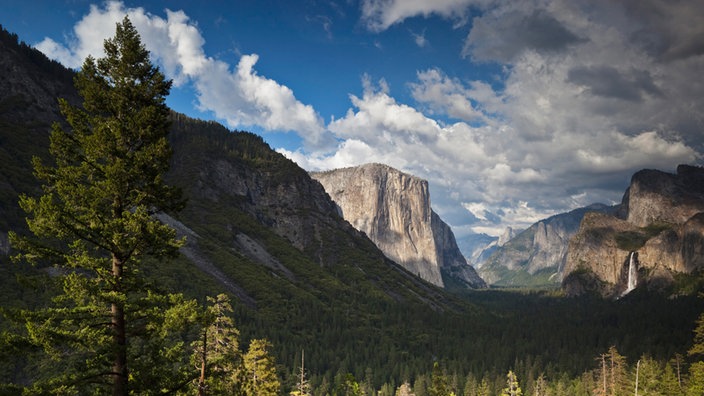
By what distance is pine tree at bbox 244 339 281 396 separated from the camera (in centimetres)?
3778

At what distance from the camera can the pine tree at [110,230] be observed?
14414 millimetres

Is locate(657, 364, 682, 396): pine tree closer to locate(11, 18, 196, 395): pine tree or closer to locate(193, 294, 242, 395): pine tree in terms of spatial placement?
locate(193, 294, 242, 395): pine tree

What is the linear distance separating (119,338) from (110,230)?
11.9ft

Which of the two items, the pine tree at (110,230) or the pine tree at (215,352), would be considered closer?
the pine tree at (110,230)

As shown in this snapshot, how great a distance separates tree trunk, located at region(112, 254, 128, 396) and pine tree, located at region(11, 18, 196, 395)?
0.03 metres

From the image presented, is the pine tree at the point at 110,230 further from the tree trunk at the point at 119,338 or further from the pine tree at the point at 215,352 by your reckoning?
the pine tree at the point at 215,352

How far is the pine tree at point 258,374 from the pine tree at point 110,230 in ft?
74.9

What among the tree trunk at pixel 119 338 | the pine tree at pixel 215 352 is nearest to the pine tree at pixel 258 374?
the pine tree at pixel 215 352

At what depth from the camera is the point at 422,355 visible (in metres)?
153

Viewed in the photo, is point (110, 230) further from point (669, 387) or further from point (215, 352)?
point (669, 387)

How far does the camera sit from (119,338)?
1498 centimetres

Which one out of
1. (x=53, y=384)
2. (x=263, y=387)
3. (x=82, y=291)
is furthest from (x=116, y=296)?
(x=263, y=387)

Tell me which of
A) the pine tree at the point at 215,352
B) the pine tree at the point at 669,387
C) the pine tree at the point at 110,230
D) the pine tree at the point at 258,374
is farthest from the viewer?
the pine tree at the point at 669,387

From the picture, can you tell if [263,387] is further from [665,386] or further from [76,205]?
[665,386]
